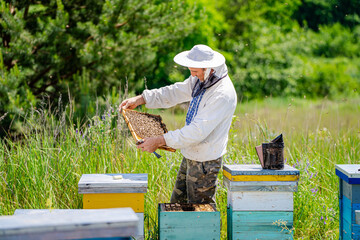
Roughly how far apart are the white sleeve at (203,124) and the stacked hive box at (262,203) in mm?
385

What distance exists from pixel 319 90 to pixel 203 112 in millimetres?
20712

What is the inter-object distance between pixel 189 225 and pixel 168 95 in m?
1.29

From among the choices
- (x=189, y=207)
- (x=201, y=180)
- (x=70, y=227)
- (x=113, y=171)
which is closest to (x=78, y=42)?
(x=113, y=171)

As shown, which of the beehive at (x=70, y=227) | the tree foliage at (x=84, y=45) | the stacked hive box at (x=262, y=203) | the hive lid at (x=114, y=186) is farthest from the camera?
the tree foliage at (x=84, y=45)

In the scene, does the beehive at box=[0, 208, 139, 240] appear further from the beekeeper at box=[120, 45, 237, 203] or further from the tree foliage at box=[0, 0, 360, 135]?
the tree foliage at box=[0, 0, 360, 135]

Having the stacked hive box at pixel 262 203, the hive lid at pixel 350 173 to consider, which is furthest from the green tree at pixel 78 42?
the hive lid at pixel 350 173

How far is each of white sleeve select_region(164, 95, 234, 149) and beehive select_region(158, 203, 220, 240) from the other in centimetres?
56

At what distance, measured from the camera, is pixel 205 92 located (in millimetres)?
3711

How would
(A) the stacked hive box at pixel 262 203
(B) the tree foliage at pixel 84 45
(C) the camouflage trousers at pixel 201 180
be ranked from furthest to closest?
(B) the tree foliage at pixel 84 45 → (C) the camouflage trousers at pixel 201 180 → (A) the stacked hive box at pixel 262 203

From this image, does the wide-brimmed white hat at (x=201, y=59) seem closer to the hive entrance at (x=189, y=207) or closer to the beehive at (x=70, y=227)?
the hive entrance at (x=189, y=207)

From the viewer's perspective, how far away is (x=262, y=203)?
3525 mm

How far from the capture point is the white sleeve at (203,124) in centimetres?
355

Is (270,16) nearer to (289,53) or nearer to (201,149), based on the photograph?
(289,53)

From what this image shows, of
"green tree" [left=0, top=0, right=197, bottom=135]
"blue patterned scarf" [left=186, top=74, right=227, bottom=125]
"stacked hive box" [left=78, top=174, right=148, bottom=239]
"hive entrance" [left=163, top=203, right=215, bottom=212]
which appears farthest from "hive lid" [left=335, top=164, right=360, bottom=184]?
"green tree" [left=0, top=0, right=197, bottom=135]
